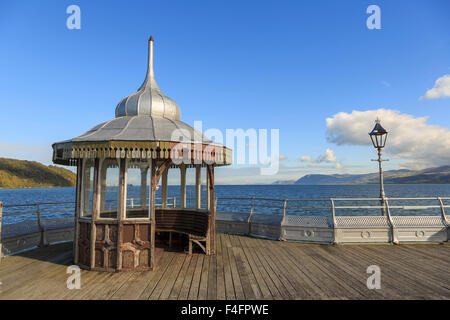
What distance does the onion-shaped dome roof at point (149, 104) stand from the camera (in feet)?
22.2

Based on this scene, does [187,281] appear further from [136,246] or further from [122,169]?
[122,169]

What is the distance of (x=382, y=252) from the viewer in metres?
7.13

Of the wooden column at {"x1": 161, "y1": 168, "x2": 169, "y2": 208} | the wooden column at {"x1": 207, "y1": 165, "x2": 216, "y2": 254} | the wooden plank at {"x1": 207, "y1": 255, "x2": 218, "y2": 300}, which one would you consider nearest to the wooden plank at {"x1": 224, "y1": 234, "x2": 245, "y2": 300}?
the wooden plank at {"x1": 207, "y1": 255, "x2": 218, "y2": 300}

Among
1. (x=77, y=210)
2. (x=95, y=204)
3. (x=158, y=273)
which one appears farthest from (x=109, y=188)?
(x=158, y=273)

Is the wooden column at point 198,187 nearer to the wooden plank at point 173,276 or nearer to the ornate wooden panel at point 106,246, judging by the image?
the wooden plank at point 173,276

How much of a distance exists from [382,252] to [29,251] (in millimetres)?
10528

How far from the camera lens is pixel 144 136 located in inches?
218

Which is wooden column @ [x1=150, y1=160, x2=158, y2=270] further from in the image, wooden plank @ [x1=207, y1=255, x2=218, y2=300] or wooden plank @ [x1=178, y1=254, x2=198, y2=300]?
Result: wooden plank @ [x1=207, y1=255, x2=218, y2=300]

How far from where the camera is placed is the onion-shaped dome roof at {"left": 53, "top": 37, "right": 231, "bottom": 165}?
528cm

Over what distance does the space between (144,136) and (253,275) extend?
394 cm

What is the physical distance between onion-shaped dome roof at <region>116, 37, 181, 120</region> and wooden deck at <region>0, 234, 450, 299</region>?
4055 mm

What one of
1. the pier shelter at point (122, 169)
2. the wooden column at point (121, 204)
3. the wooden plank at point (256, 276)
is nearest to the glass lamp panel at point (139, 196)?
the pier shelter at point (122, 169)

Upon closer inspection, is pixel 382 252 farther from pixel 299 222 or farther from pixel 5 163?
pixel 5 163

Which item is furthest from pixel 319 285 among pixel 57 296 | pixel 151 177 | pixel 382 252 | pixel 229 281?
pixel 57 296
